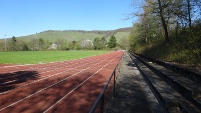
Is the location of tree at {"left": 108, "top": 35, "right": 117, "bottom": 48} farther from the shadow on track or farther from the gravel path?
the gravel path

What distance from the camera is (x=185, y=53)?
1781 centimetres

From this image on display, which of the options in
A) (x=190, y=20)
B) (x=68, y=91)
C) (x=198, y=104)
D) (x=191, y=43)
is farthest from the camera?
(x=190, y=20)

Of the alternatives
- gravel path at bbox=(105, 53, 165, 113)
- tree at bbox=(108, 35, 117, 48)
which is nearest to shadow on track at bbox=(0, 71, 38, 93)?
gravel path at bbox=(105, 53, 165, 113)

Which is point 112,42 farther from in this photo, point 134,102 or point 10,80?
point 134,102

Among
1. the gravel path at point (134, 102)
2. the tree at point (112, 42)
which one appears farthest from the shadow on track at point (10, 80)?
the tree at point (112, 42)

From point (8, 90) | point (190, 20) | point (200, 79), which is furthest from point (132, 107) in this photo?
point (190, 20)

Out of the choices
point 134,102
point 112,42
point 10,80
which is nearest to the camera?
point 134,102

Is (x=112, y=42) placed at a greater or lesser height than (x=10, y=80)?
greater

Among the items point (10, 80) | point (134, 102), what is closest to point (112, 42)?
point (10, 80)

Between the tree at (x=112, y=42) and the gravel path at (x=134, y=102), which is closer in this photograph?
the gravel path at (x=134, y=102)

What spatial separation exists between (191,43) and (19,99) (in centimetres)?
1193

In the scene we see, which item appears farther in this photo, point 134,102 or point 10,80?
point 10,80

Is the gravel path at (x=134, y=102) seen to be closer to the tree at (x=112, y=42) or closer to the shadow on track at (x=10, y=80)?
the shadow on track at (x=10, y=80)

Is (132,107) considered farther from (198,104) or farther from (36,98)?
(36,98)
